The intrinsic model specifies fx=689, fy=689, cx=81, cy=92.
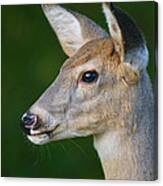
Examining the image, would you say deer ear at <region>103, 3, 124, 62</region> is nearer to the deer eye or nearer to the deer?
the deer

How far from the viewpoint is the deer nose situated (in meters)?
2.29

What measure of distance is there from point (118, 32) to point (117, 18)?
1.8 inches

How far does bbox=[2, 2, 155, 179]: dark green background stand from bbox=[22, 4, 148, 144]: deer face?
0.11 ft

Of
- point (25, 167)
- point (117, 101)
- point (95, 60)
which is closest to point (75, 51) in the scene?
point (95, 60)

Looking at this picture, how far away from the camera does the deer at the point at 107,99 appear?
7.30 ft

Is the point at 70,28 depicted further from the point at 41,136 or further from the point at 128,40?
the point at 41,136

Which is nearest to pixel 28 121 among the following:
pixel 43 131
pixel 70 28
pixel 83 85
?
pixel 43 131

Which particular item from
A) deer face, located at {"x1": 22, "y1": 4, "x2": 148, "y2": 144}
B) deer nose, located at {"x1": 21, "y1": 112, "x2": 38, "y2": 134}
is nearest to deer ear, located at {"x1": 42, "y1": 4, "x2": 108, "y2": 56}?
deer face, located at {"x1": 22, "y1": 4, "x2": 148, "y2": 144}

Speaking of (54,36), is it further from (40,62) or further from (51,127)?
(51,127)

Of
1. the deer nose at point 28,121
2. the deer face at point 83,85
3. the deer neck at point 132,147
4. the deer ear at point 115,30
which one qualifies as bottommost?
the deer neck at point 132,147

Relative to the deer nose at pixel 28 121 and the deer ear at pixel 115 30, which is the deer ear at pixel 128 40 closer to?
the deer ear at pixel 115 30

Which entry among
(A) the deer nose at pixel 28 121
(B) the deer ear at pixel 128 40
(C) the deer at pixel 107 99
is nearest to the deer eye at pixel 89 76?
(C) the deer at pixel 107 99

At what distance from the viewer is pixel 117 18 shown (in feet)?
7.34

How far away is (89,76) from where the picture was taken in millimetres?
2248
